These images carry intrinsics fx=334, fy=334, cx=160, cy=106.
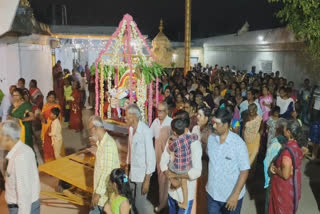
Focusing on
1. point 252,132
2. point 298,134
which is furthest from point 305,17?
point 298,134

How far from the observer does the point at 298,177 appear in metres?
3.75

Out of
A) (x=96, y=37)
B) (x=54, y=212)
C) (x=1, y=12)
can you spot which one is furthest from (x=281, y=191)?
(x=96, y=37)

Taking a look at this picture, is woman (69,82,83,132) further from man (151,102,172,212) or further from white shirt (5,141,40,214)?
white shirt (5,141,40,214)

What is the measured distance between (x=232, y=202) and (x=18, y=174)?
6.68 ft

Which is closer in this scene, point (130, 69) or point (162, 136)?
point (162, 136)

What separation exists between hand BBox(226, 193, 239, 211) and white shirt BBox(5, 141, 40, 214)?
1.88 meters

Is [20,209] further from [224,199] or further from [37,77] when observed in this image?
[37,77]

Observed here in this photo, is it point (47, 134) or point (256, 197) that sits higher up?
point (47, 134)

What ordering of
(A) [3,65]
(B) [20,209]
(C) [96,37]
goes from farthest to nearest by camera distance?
(C) [96,37] → (A) [3,65] → (B) [20,209]

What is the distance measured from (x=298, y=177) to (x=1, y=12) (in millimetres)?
5463

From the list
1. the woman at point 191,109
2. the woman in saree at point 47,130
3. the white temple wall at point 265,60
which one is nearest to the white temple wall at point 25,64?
the woman in saree at point 47,130

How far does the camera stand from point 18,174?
9.78 feet

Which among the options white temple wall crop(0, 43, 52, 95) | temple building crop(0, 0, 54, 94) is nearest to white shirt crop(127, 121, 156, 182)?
temple building crop(0, 0, 54, 94)

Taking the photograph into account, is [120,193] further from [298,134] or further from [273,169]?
[298,134]
